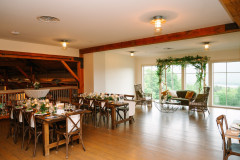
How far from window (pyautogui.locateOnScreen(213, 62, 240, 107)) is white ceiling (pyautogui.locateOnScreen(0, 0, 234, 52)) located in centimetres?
557

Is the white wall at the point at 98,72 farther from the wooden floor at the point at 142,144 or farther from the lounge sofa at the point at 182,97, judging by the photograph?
the lounge sofa at the point at 182,97

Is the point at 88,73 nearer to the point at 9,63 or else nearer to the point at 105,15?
the point at 105,15

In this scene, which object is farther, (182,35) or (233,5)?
(182,35)

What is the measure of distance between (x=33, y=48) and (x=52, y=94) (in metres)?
2.36

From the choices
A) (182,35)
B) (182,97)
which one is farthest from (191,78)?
(182,35)

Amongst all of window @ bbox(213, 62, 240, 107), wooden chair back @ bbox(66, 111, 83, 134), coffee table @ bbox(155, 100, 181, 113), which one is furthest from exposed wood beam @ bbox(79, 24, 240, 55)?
window @ bbox(213, 62, 240, 107)

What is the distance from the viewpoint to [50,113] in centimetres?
388

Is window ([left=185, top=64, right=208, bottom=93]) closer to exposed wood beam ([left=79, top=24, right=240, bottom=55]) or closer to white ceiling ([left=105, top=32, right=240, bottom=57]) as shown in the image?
white ceiling ([left=105, top=32, right=240, bottom=57])

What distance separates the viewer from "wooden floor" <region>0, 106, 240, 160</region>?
11.1 feet

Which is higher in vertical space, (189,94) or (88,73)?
(88,73)

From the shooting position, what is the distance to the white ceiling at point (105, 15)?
3104 mm

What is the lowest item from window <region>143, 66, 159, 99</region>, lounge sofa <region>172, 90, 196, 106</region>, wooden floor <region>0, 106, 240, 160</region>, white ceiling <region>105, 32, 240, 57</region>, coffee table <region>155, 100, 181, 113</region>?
wooden floor <region>0, 106, 240, 160</region>

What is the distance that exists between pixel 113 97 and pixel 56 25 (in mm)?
2879

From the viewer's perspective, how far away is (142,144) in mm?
3957
